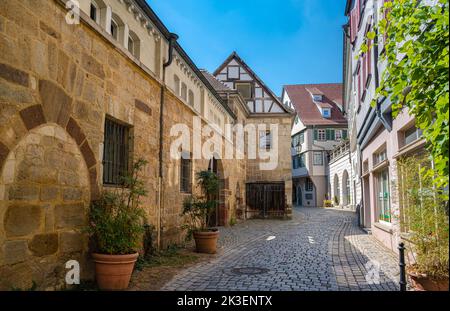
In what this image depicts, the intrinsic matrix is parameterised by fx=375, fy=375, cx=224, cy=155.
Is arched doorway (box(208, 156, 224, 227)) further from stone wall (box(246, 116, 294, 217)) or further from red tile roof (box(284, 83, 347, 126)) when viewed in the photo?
red tile roof (box(284, 83, 347, 126))

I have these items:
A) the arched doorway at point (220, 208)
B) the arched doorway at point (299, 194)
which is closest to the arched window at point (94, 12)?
the arched doorway at point (220, 208)

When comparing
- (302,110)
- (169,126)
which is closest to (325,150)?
(302,110)

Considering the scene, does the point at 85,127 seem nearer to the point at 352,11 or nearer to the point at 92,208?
the point at 92,208

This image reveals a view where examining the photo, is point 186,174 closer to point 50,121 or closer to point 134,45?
point 134,45

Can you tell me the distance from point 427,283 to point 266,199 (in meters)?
15.1

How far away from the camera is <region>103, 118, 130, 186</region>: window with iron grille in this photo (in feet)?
19.6

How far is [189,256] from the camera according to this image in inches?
293

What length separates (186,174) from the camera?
9.88 m

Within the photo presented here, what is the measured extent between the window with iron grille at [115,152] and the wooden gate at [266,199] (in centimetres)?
1295

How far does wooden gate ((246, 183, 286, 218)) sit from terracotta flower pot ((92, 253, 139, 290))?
14189mm

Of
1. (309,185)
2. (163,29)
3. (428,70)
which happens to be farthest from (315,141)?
(428,70)

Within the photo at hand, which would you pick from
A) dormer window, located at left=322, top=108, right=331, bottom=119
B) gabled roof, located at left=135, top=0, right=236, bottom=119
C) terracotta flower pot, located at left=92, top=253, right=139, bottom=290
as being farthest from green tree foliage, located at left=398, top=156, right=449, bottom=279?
dormer window, located at left=322, top=108, right=331, bottom=119

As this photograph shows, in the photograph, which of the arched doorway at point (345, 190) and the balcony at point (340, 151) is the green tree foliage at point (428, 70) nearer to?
the balcony at point (340, 151)

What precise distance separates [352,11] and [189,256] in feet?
34.5
